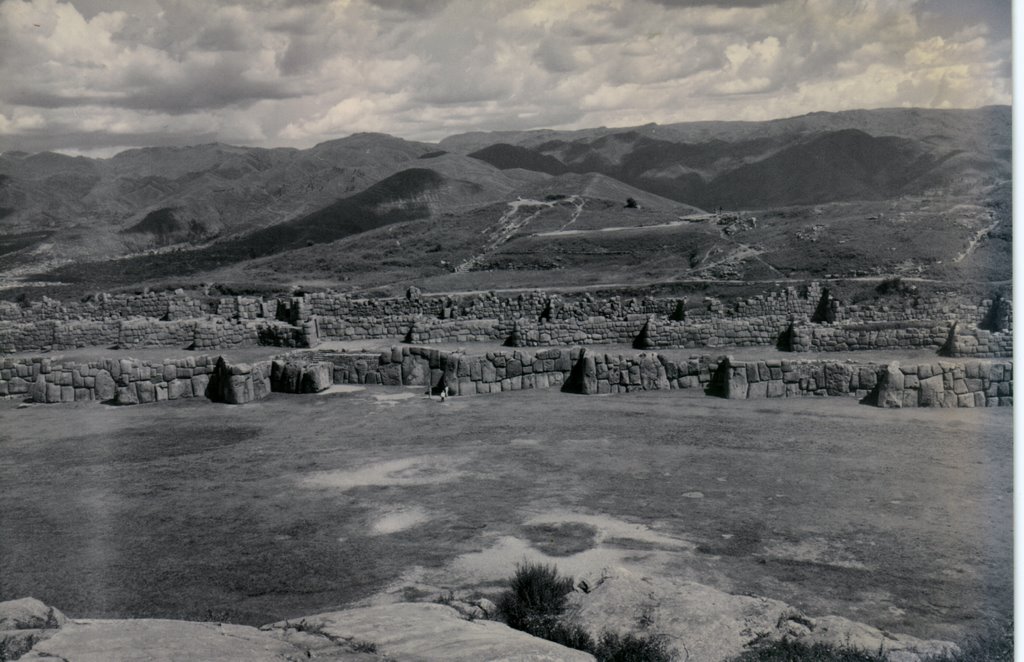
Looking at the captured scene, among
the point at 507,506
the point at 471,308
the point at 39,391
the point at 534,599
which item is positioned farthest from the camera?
the point at 471,308

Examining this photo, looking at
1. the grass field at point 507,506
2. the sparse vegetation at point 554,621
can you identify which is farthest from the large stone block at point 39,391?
the sparse vegetation at point 554,621

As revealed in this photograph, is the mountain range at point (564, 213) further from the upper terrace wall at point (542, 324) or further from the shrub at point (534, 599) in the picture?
the shrub at point (534, 599)

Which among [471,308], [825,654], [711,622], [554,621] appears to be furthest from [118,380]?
[471,308]

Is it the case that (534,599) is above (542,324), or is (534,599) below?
below

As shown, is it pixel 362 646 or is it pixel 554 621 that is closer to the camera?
pixel 362 646

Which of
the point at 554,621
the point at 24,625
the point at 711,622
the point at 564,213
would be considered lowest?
the point at 554,621

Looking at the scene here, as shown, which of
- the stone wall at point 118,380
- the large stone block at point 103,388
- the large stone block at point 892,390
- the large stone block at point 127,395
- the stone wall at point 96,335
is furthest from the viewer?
the stone wall at point 96,335

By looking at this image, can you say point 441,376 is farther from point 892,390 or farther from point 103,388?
point 892,390
